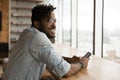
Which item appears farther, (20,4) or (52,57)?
(20,4)

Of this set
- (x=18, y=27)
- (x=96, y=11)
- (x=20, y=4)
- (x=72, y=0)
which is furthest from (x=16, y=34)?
(x=96, y=11)

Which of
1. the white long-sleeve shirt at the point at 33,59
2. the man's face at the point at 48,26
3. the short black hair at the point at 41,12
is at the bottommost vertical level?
the white long-sleeve shirt at the point at 33,59

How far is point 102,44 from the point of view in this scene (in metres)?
4.69

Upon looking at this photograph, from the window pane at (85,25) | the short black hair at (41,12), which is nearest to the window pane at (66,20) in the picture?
the window pane at (85,25)

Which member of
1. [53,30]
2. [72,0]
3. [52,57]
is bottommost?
[52,57]

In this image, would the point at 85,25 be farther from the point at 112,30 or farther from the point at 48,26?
the point at 48,26

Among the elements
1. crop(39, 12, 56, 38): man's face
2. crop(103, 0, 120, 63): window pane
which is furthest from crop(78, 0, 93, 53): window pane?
crop(39, 12, 56, 38): man's face

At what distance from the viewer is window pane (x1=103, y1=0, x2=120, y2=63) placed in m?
4.09

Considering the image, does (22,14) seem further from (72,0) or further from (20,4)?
(72,0)

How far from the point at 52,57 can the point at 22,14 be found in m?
8.09

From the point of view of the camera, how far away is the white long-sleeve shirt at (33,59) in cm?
195

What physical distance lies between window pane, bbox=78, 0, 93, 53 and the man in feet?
9.30

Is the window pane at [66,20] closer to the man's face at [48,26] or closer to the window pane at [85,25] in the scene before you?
the window pane at [85,25]

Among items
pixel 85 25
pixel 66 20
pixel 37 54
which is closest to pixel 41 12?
pixel 37 54
